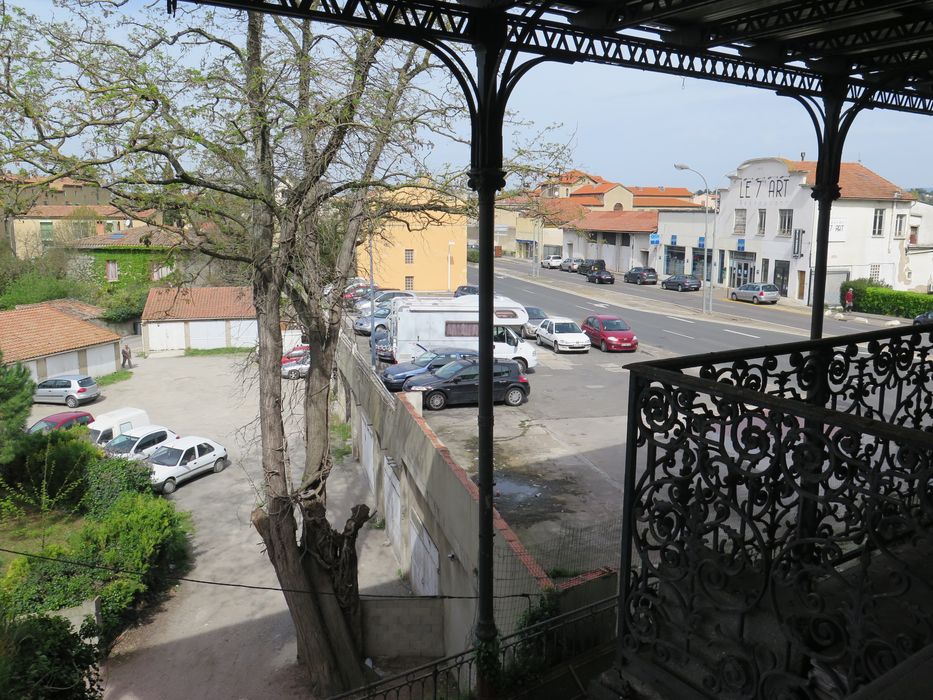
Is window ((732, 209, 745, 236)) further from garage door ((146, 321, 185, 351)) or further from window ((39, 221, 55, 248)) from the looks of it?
window ((39, 221, 55, 248))

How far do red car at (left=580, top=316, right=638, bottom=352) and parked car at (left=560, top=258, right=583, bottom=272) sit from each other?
31.6 m

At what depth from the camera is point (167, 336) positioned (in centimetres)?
4234

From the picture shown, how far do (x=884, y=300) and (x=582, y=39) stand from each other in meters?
37.4

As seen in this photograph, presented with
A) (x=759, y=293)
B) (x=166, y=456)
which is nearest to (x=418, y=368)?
(x=166, y=456)

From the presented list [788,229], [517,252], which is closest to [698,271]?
[788,229]

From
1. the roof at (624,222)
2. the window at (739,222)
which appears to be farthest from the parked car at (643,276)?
the window at (739,222)

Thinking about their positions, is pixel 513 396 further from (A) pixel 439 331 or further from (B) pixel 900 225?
(B) pixel 900 225

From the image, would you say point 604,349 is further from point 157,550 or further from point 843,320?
point 157,550

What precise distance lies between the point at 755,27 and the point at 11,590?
15.9m

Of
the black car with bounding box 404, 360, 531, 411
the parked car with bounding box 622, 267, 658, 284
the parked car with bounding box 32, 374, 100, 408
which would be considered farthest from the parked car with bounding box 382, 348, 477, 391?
the parked car with bounding box 622, 267, 658, 284

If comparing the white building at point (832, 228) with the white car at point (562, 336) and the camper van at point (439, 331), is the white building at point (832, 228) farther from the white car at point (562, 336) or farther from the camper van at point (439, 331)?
the camper van at point (439, 331)

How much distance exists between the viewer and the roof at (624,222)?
56.7 meters

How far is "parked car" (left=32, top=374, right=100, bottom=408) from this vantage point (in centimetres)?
3127

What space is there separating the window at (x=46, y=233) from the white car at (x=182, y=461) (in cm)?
3721
